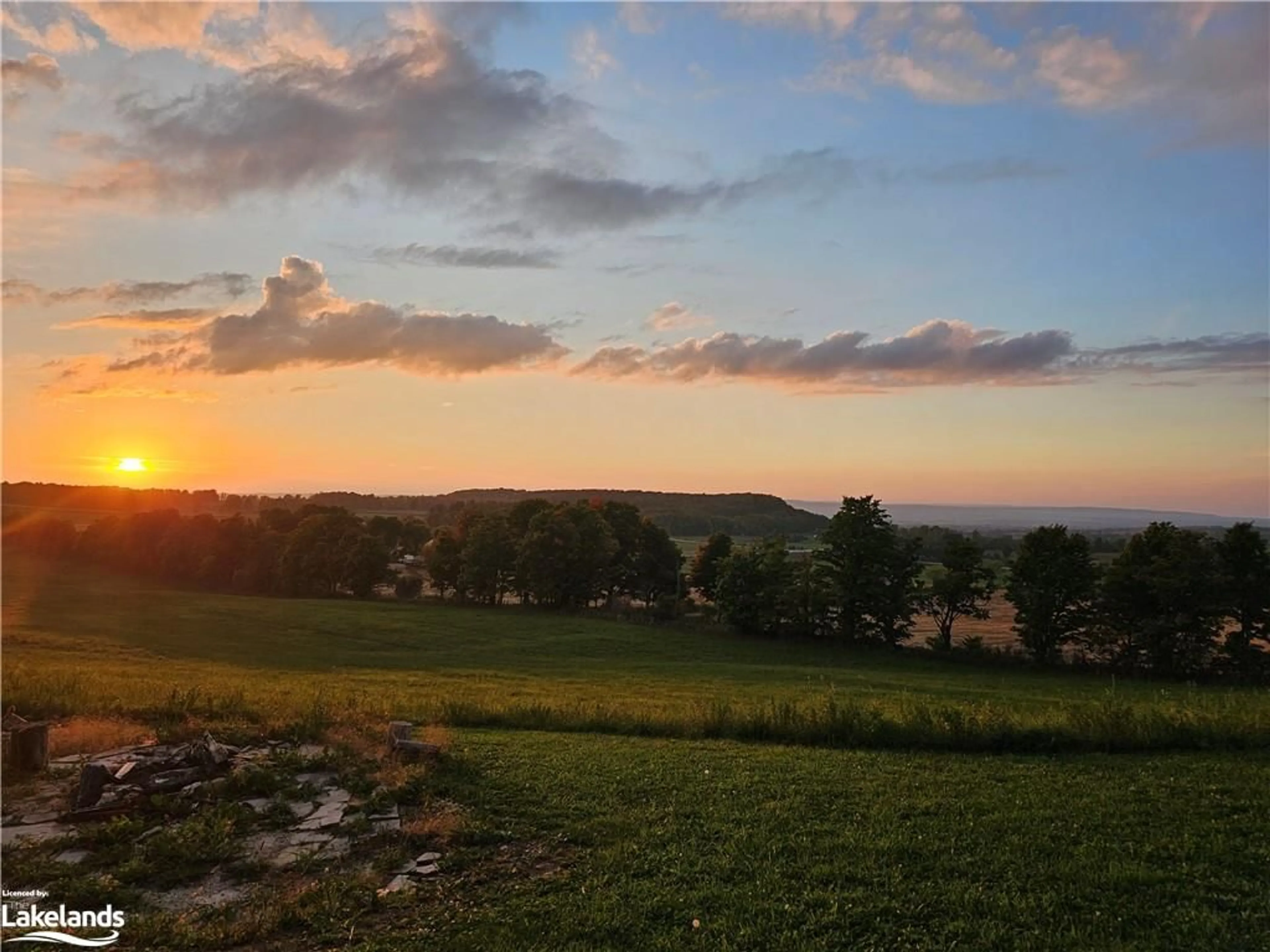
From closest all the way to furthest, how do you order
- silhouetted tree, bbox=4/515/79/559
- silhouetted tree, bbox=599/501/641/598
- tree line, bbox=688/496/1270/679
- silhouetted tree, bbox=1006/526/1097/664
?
tree line, bbox=688/496/1270/679 < silhouetted tree, bbox=1006/526/1097/664 < silhouetted tree, bbox=599/501/641/598 < silhouetted tree, bbox=4/515/79/559

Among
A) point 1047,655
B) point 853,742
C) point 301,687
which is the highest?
point 853,742

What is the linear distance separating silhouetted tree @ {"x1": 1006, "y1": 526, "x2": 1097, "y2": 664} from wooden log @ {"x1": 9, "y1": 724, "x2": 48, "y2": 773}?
43.7 meters

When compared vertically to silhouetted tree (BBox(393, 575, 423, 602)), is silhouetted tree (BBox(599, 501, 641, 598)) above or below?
above

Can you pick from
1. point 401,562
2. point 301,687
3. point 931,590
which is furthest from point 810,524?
point 301,687

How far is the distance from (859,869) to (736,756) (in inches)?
194

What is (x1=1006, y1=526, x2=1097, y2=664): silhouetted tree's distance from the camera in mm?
42406

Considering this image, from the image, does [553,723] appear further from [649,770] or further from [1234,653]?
[1234,653]

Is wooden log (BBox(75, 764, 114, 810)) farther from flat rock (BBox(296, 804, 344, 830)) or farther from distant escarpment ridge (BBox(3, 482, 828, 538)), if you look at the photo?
distant escarpment ridge (BBox(3, 482, 828, 538))

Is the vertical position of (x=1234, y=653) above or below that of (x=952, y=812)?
below

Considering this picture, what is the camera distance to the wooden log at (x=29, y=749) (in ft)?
36.4

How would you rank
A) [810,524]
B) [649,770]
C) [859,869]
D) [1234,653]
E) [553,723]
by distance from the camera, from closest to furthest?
[859,869]
[649,770]
[553,723]
[1234,653]
[810,524]

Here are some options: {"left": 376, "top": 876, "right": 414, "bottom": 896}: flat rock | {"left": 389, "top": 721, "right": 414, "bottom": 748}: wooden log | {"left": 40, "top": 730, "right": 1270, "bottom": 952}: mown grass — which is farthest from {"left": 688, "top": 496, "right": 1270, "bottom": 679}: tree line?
{"left": 376, "top": 876, "right": 414, "bottom": 896}: flat rock

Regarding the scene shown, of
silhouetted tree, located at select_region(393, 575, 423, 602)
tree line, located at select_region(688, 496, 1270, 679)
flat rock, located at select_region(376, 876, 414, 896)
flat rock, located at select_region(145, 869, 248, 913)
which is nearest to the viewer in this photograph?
flat rock, located at select_region(145, 869, 248, 913)

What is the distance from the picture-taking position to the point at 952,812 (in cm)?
931
